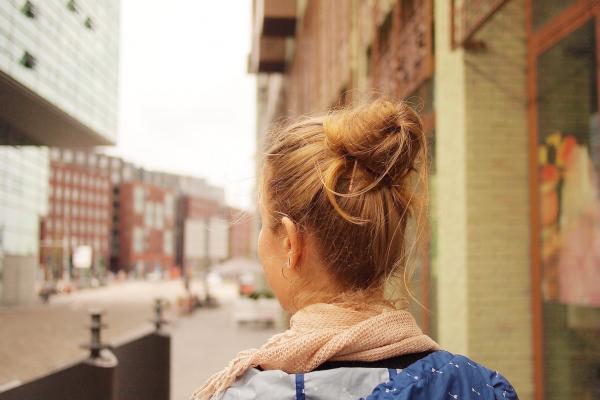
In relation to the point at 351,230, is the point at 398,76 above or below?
above

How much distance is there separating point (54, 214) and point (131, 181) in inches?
22.4

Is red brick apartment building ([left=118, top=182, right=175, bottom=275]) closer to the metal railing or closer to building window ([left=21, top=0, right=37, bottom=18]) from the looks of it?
the metal railing

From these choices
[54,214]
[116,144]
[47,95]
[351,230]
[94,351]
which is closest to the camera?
[351,230]

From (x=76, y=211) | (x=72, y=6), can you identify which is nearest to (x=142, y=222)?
(x=76, y=211)

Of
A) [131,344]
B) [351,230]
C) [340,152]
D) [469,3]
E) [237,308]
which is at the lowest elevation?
[237,308]

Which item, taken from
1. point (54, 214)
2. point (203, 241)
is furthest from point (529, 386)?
point (203, 241)

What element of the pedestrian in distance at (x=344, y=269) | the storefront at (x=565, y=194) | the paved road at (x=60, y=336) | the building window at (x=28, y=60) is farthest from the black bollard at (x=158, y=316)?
the pedestrian in distance at (x=344, y=269)

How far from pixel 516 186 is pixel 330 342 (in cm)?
503

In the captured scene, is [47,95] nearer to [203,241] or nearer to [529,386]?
[529,386]

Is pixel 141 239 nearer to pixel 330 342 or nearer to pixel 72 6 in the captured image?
pixel 72 6

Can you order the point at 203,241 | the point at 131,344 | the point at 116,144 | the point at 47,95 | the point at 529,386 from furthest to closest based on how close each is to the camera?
the point at 203,241 < the point at 529,386 < the point at 131,344 < the point at 116,144 < the point at 47,95

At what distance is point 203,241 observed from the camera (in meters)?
29.2

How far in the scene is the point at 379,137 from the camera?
136 cm

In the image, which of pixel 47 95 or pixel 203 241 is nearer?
pixel 47 95
